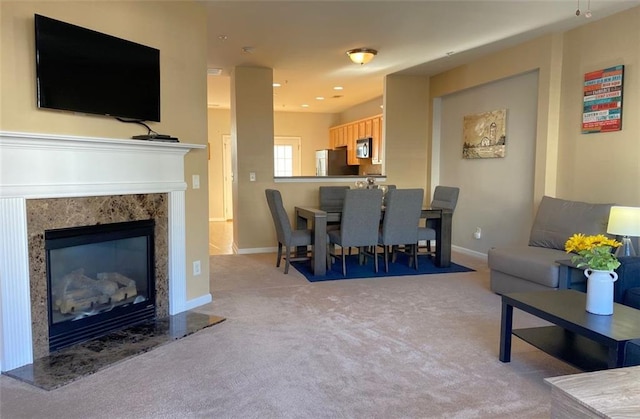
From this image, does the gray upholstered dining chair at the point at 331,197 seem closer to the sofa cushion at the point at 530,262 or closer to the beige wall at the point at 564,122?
the beige wall at the point at 564,122

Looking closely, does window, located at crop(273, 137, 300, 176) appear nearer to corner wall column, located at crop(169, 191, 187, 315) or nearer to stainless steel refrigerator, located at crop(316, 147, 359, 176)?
stainless steel refrigerator, located at crop(316, 147, 359, 176)

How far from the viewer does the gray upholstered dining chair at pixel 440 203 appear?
526 centimetres

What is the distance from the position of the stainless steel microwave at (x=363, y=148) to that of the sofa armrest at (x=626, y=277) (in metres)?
5.25

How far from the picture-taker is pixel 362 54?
512 centimetres

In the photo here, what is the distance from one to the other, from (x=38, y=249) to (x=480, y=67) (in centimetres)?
525

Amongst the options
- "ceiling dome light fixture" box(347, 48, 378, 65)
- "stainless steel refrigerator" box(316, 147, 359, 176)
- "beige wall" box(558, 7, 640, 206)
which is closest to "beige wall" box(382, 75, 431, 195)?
"ceiling dome light fixture" box(347, 48, 378, 65)

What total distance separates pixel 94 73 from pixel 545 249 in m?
3.98

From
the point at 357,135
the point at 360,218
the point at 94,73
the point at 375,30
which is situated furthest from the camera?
the point at 357,135

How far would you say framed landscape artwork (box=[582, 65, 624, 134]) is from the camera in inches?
154

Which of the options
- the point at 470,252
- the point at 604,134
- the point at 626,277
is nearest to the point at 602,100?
the point at 604,134

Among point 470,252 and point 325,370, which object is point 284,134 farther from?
point 325,370

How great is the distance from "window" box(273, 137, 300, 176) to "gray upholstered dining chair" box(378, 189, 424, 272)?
18.3 ft

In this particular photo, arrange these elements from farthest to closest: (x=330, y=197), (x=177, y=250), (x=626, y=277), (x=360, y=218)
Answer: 1. (x=330, y=197)
2. (x=360, y=218)
3. (x=177, y=250)
4. (x=626, y=277)

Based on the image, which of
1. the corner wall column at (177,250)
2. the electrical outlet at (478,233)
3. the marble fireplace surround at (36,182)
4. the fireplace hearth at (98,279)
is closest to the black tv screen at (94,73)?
the marble fireplace surround at (36,182)
